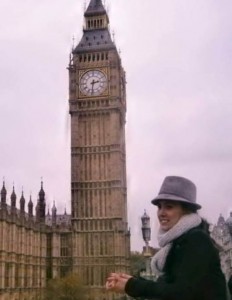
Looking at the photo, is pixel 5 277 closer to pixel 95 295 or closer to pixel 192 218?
pixel 95 295

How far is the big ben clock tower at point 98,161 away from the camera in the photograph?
201 feet

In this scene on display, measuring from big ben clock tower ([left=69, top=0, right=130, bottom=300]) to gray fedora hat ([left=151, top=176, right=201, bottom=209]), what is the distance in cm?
5675

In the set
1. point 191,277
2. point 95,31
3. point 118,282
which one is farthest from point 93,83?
point 191,277

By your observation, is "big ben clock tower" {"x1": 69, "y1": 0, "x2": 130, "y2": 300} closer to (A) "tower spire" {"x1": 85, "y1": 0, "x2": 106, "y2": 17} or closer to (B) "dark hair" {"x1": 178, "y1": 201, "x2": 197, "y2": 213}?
(A) "tower spire" {"x1": 85, "y1": 0, "x2": 106, "y2": 17}

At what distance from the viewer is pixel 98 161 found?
6438cm

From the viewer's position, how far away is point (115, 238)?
61.0 meters

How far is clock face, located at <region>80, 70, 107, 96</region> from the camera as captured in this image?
216 ft

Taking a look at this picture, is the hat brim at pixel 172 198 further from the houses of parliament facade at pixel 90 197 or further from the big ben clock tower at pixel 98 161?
the big ben clock tower at pixel 98 161

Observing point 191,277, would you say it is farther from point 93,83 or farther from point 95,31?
point 95,31

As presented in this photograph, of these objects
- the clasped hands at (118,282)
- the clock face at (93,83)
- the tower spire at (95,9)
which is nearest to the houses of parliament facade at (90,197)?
the clock face at (93,83)

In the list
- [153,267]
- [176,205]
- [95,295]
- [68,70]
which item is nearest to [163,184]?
[176,205]

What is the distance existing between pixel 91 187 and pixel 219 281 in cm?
6071

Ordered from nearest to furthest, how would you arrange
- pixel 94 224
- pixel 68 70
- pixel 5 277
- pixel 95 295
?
1. pixel 5 277
2. pixel 95 295
3. pixel 94 224
4. pixel 68 70

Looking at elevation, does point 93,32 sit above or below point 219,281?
above
